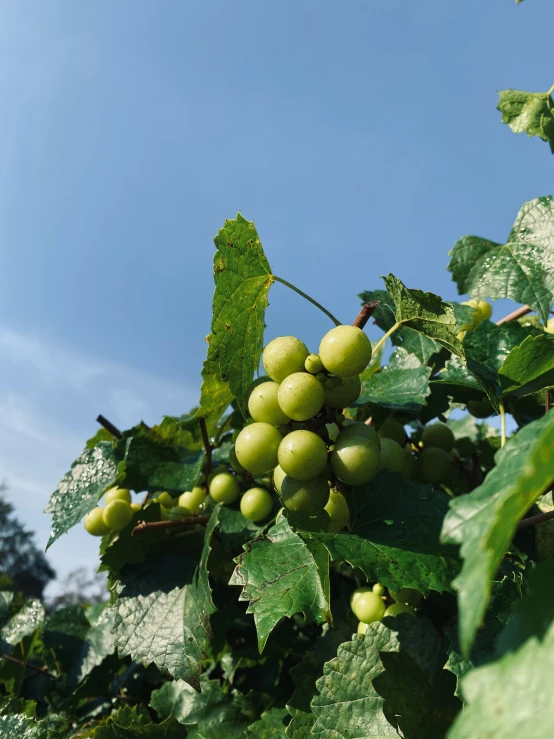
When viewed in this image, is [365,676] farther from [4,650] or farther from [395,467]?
[4,650]

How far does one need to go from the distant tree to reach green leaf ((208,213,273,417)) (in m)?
28.3

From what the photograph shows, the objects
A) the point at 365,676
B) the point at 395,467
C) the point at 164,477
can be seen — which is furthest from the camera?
the point at 164,477

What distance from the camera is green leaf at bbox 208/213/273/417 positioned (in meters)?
1.33

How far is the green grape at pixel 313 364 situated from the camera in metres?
1.22

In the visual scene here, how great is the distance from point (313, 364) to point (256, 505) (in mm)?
505

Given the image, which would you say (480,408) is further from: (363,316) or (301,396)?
(301,396)

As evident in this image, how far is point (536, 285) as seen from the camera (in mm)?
1807

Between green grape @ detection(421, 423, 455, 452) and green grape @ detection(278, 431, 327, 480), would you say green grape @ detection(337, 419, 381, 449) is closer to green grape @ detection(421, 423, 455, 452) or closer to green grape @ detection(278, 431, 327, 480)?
green grape @ detection(278, 431, 327, 480)

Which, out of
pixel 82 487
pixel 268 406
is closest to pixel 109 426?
pixel 82 487

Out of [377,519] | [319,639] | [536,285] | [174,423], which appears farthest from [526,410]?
[174,423]

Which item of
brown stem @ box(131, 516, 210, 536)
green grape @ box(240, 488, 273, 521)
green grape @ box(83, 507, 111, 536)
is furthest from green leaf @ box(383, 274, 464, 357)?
green grape @ box(83, 507, 111, 536)

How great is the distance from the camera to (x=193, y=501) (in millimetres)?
1756

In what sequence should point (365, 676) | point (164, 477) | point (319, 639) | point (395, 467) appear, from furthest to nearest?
point (164, 477)
point (319, 639)
point (395, 467)
point (365, 676)

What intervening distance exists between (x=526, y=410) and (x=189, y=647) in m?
1.20
